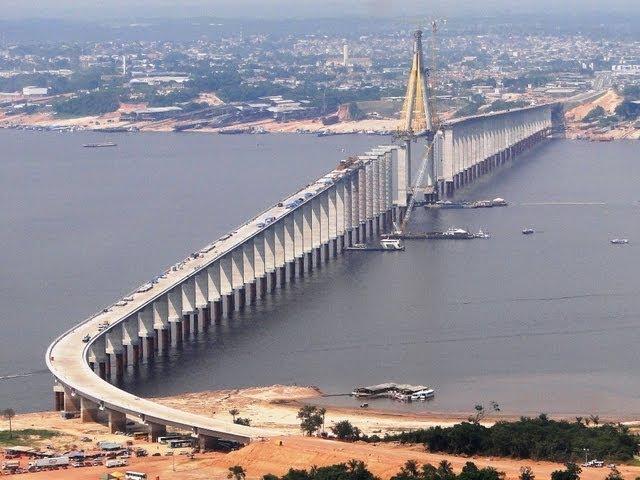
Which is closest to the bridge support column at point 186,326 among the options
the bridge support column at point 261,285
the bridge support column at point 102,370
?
the bridge support column at point 102,370

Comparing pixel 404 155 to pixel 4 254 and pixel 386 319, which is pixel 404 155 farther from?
pixel 386 319

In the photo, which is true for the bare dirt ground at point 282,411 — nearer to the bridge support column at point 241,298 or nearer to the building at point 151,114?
the bridge support column at point 241,298

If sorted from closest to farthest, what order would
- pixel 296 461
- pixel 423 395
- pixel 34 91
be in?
pixel 296 461, pixel 423 395, pixel 34 91

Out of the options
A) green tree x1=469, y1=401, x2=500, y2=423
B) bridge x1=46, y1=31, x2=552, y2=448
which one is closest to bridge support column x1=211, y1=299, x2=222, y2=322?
bridge x1=46, y1=31, x2=552, y2=448

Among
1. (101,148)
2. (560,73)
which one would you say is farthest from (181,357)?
(560,73)

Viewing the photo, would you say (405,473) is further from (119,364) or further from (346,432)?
(119,364)

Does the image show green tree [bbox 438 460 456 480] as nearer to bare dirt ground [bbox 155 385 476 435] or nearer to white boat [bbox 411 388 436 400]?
bare dirt ground [bbox 155 385 476 435]

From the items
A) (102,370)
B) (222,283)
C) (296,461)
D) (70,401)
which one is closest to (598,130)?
(222,283)
